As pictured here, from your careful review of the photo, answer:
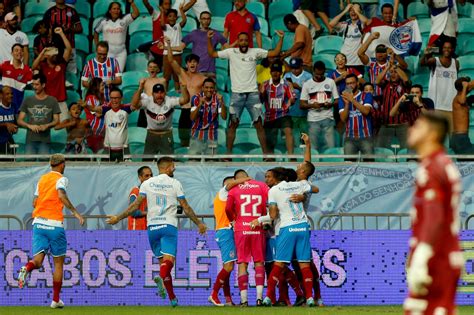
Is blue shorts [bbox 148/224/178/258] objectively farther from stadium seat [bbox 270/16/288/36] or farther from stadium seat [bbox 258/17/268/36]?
stadium seat [bbox 270/16/288/36]

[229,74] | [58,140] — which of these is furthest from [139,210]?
[229,74]

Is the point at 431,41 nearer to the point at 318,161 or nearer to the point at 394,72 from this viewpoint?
the point at 394,72

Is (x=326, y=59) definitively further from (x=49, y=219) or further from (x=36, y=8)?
(x=49, y=219)

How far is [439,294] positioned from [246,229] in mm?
9710

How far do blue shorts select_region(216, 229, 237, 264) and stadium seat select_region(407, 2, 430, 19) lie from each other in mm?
9589

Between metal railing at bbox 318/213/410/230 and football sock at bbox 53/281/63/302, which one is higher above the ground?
metal railing at bbox 318/213/410/230

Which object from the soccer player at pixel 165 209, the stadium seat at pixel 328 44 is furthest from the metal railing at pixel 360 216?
the stadium seat at pixel 328 44

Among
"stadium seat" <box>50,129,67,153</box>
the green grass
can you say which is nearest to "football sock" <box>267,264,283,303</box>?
the green grass

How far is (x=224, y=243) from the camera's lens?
57.1 feet

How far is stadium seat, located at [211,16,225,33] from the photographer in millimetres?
24641

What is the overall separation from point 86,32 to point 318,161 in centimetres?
677

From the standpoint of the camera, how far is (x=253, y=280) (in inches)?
714

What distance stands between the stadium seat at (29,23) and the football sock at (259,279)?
9.80 meters

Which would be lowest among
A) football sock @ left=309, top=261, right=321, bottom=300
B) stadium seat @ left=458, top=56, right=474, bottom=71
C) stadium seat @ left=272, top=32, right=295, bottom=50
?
football sock @ left=309, top=261, right=321, bottom=300
